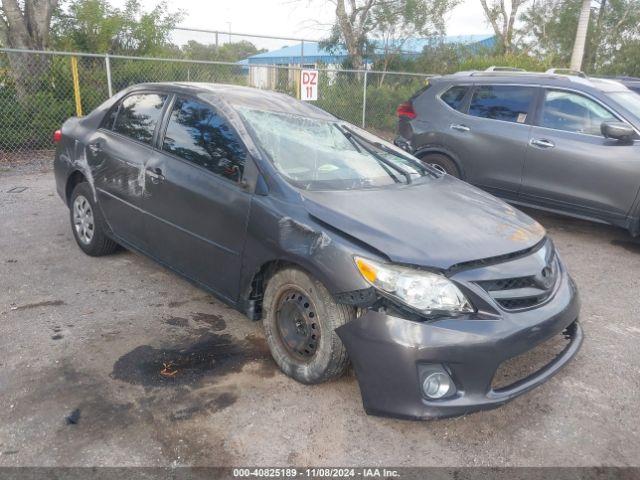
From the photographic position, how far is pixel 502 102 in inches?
256

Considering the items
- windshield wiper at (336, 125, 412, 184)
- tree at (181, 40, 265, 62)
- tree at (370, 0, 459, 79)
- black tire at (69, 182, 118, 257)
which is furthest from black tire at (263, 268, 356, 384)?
tree at (370, 0, 459, 79)

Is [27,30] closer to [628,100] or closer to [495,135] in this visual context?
[495,135]

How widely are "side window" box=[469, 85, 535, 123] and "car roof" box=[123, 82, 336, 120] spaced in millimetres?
3096

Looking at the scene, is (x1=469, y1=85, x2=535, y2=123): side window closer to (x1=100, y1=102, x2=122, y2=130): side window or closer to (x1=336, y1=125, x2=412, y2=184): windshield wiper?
(x1=336, y1=125, x2=412, y2=184): windshield wiper

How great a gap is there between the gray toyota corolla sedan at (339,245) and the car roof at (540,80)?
2.98 metres

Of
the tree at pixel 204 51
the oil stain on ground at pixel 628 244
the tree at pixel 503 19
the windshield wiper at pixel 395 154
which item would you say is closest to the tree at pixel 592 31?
the tree at pixel 503 19

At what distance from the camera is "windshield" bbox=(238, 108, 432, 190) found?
130 inches

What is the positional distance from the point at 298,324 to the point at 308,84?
7.63 meters

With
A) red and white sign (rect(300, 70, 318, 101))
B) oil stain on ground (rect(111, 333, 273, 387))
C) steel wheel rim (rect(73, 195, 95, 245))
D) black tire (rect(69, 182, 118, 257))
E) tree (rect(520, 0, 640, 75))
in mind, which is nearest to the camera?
oil stain on ground (rect(111, 333, 273, 387))

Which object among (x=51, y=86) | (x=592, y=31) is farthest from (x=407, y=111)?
(x=592, y=31)

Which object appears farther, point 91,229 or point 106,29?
point 106,29

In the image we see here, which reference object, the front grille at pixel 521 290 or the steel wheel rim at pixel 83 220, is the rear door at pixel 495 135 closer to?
the front grille at pixel 521 290

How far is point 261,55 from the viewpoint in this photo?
29.7m

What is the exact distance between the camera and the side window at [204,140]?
334 centimetres
